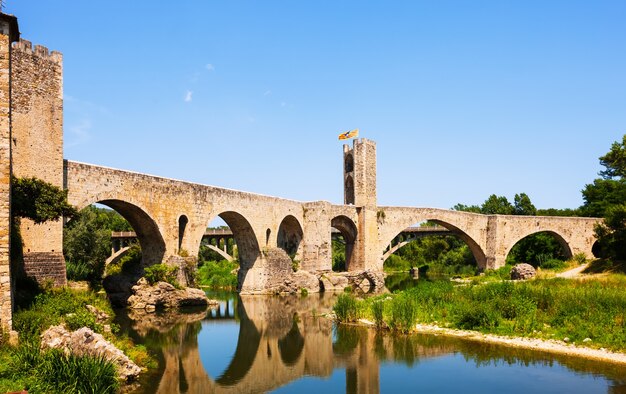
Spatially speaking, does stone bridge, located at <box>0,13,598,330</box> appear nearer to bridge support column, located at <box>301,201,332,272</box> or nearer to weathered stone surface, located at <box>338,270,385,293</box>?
bridge support column, located at <box>301,201,332,272</box>

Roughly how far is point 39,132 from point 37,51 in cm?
249

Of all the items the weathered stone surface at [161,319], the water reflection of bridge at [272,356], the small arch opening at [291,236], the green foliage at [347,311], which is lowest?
the water reflection of bridge at [272,356]

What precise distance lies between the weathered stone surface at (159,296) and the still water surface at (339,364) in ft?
8.95

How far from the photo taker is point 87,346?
992 centimetres

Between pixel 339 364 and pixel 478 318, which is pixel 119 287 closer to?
pixel 339 364

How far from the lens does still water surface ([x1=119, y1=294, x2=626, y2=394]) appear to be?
1065 centimetres

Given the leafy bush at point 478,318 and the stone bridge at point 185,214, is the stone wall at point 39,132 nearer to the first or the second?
the stone bridge at point 185,214

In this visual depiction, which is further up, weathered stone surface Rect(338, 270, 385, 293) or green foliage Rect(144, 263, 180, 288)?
green foliage Rect(144, 263, 180, 288)

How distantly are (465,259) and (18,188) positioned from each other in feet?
148

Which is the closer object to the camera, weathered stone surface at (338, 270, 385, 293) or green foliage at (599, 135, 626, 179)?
weathered stone surface at (338, 270, 385, 293)

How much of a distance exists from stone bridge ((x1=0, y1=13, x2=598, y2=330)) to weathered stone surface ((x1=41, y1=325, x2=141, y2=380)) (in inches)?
35.2

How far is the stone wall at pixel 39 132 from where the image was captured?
50.8 ft

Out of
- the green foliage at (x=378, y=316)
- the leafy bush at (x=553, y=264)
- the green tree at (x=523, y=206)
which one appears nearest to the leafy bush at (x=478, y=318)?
the green foliage at (x=378, y=316)

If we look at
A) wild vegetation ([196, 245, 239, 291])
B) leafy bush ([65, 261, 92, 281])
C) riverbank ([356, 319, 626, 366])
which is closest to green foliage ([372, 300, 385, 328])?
riverbank ([356, 319, 626, 366])
